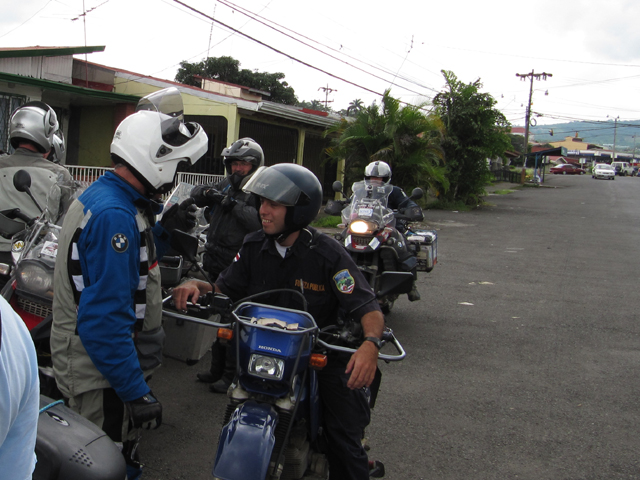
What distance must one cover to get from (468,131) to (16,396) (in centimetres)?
2322

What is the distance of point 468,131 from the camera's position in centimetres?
2305

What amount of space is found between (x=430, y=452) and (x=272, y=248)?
1998 millimetres

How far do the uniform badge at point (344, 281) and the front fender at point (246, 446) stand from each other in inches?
26.7

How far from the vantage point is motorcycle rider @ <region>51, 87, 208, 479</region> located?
231 cm

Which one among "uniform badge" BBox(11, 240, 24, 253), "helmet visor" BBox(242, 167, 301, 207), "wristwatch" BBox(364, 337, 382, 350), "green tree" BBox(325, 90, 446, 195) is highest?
"green tree" BBox(325, 90, 446, 195)

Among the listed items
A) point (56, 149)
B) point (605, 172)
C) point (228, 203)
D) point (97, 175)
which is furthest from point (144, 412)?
point (605, 172)

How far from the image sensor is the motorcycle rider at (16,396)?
3.81 feet

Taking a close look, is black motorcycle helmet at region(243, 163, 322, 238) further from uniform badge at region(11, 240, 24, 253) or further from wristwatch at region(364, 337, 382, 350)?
uniform badge at region(11, 240, 24, 253)

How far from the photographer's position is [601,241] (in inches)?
607

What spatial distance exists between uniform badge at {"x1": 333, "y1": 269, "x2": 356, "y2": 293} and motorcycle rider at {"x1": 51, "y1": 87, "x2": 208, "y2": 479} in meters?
→ 0.82

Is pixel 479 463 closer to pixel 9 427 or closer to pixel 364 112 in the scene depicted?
pixel 9 427

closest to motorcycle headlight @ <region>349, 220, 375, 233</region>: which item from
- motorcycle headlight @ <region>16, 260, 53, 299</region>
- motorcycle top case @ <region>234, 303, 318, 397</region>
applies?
motorcycle headlight @ <region>16, 260, 53, 299</region>

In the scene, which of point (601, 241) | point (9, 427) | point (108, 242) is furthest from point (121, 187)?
point (601, 241)

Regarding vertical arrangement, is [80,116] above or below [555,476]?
above
